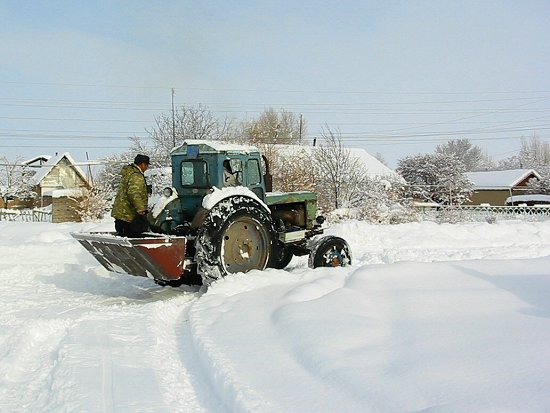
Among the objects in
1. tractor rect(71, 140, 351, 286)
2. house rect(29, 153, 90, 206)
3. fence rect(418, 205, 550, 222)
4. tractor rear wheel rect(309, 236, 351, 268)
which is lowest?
fence rect(418, 205, 550, 222)

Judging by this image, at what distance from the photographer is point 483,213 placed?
2873 cm

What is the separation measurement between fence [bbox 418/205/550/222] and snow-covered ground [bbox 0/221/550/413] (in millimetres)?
19516

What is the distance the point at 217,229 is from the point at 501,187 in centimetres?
4786

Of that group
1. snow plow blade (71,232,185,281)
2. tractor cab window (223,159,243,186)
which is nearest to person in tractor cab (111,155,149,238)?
snow plow blade (71,232,185,281)

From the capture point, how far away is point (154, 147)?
118 feet

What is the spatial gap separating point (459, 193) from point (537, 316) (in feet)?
108

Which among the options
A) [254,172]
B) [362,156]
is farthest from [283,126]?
[254,172]

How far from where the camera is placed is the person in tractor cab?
7.95m

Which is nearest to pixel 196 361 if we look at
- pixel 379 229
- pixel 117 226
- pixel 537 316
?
pixel 537 316

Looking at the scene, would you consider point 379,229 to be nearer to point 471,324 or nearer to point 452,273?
point 452,273

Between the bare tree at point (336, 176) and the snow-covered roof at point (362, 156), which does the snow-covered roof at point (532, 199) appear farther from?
the bare tree at point (336, 176)

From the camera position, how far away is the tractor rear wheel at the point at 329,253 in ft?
29.9

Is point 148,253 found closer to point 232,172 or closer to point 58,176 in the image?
point 232,172

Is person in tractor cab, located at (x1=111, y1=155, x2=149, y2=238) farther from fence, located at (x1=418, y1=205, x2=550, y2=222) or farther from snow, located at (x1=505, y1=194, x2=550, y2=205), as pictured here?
snow, located at (x1=505, y1=194, x2=550, y2=205)
